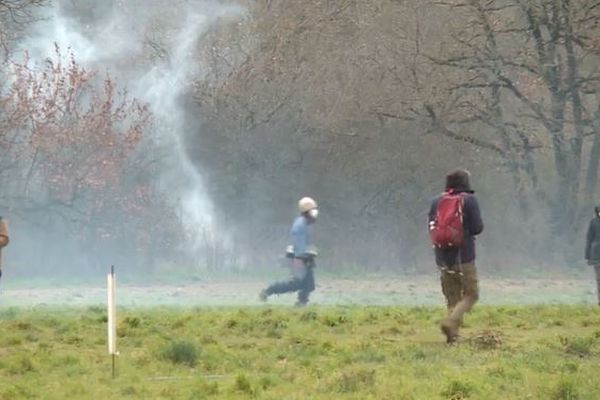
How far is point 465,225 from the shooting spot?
1698 centimetres

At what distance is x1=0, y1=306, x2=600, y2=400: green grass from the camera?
495 inches

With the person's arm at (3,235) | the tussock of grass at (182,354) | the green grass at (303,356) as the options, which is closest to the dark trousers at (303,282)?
the green grass at (303,356)

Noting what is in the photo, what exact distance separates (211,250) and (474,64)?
9.03m

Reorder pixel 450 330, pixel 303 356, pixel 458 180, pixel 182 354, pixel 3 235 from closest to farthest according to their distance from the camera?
pixel 182 354, pixel 303 356, pixel 450 330, pixel 458 180, pixel 3 235

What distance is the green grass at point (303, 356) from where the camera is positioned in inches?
495

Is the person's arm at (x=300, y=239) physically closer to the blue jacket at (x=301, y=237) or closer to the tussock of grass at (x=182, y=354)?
the blue jacket at (x=301, y=237)

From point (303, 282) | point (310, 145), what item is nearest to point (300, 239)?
point (303, 282)

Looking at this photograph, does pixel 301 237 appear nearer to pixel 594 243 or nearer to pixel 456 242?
pixel 594 243

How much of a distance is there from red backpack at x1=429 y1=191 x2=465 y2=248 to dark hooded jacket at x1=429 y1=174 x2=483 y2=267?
0.19 ft

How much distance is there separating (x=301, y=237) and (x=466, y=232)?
830 centimetres

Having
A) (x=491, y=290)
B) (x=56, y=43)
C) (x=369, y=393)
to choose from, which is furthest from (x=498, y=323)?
(x=56, y=43)

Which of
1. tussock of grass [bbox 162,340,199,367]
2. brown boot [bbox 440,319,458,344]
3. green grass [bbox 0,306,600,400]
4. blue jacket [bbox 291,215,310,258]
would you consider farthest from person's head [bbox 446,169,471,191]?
blue jacket [bbox 291,215,310,258]

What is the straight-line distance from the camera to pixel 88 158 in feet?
150

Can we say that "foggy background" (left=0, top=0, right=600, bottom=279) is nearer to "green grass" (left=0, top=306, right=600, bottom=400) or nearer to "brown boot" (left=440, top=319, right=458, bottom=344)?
"green grass" (left=0, top=306, right=600, bottom=400)
